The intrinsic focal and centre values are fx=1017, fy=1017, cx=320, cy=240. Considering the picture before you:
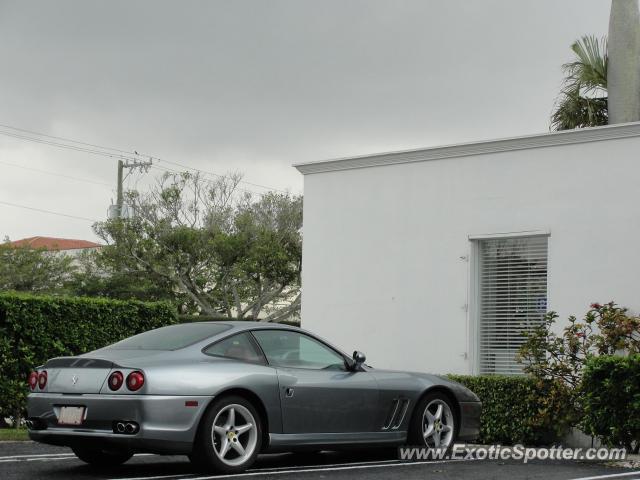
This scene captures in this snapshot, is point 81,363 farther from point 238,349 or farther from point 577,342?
point 577,342

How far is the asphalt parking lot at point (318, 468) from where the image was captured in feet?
26.9

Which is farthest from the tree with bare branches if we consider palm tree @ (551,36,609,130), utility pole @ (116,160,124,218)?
palm tree @ (551,36,609,130)

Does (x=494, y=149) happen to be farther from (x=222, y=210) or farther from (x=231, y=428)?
(x=222, y=210)

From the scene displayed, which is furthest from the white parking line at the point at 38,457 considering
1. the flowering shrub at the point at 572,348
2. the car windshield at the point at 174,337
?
the flowering shrub at the point at 572,348

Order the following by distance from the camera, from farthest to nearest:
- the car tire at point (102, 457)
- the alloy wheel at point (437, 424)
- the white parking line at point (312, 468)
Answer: the alloy wheel at point (437, 424), the car tire at point (102, 457), the white parking line at point (312, 468)

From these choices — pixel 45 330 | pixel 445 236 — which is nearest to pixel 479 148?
pixel 445 236

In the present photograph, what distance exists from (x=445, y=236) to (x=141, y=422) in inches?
327

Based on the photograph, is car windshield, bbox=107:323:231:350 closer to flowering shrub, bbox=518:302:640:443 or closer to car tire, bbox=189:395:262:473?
car tire, bbox=189:395:262:473

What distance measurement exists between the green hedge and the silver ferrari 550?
4.33 m

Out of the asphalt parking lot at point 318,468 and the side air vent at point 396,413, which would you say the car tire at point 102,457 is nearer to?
the asphalt parking lot at point 318,468

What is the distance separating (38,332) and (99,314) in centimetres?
104

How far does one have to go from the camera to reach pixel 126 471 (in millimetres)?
8539

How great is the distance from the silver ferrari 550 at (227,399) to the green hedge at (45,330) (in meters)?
4.33

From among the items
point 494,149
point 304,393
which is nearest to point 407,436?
point 304,393
